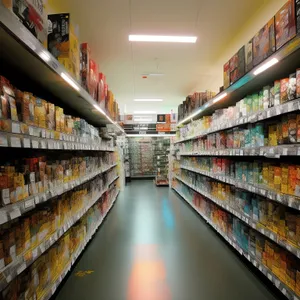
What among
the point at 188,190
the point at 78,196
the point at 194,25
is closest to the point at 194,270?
the point at 78,196

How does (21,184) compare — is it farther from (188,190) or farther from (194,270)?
(188,190)

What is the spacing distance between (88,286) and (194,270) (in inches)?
46.9

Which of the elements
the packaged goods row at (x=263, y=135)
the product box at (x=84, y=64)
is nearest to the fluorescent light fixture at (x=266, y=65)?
the packaged goods row at (x=263, y=135)

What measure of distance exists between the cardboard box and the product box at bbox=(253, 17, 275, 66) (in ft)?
6.09

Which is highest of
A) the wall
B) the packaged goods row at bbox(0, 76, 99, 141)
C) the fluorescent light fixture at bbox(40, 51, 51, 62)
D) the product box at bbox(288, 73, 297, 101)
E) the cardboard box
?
the wall

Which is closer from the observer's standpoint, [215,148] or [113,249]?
[113,249]

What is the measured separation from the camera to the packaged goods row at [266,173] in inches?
74.8

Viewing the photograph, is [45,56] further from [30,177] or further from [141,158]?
[141,158]

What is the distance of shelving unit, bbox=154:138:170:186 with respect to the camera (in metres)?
10.2

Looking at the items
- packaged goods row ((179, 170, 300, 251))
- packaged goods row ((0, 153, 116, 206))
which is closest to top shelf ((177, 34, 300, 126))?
packaged goods row ((179, 170, 300, 251))

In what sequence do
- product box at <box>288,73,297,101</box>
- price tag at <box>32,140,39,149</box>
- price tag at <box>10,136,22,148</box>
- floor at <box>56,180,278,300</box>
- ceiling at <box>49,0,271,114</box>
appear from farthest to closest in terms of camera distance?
ceiling at <box>49,0,271,114</box> → floor at <box>56,180,278,300</box> → product box at <box>288,73,297,101</box> → price tag at <box>32,140,39,149</box> → price tag at <box>10,136,22,148</box>

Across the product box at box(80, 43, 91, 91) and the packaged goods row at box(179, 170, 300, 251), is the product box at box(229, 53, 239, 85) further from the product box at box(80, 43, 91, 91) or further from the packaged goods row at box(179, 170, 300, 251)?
the product box at box(80, 43, 91, 91)

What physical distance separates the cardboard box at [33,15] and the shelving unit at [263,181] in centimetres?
179

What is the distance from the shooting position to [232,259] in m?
2.92
